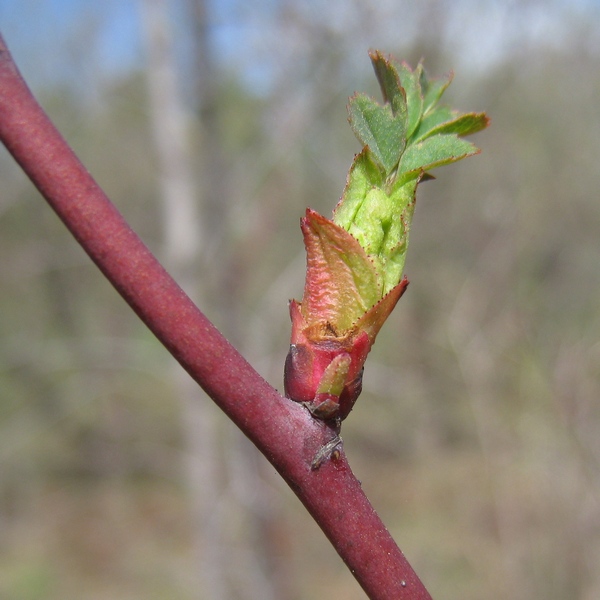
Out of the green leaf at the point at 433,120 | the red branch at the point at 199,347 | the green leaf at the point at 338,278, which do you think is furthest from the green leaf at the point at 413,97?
the red branch at the point at 199,347

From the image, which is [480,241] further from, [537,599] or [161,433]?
[161,433]

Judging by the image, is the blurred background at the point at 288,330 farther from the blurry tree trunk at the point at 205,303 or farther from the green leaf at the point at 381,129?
the green leaf at the point at 381,129

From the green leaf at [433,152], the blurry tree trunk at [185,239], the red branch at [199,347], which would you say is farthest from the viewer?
the blurry tree trunk at [185,239]

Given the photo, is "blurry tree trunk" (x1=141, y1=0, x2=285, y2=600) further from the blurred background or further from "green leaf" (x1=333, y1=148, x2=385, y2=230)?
"green leaf" (x1=333, y1=148, x2=385, y2=230)

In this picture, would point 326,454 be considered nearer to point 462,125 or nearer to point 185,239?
point 462,125

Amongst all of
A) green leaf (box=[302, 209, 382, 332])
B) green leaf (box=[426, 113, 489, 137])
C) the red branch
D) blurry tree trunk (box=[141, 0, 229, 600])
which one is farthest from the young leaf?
blurry tree trunk (box=[141, 0, 229, 600])

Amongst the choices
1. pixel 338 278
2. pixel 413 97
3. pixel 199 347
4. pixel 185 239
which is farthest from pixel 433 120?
pixel 185 239
